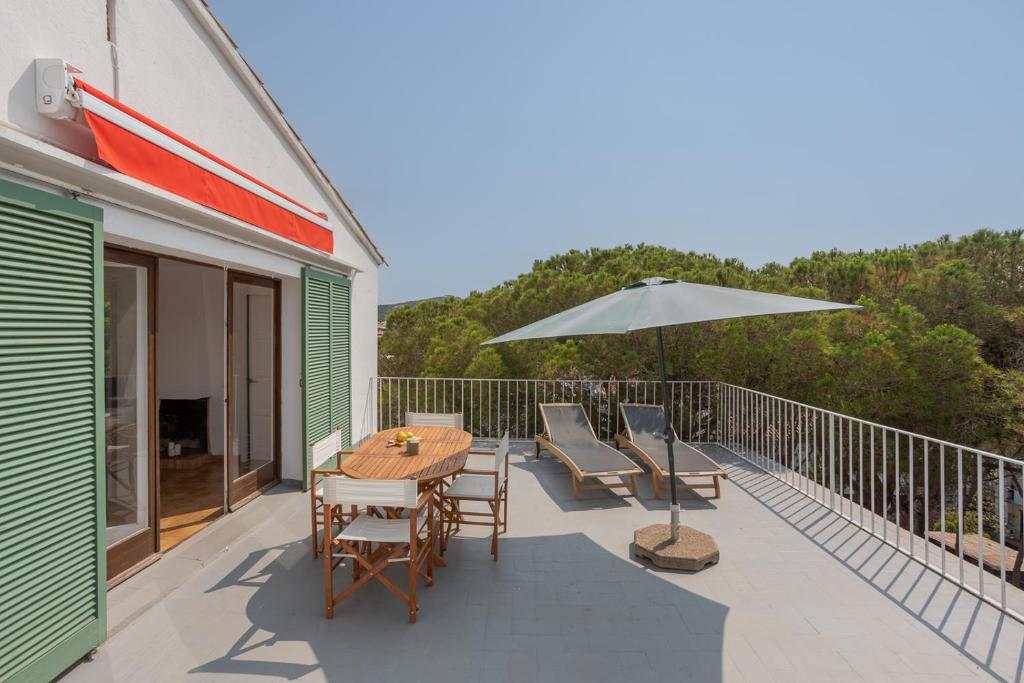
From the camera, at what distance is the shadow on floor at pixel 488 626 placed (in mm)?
2785

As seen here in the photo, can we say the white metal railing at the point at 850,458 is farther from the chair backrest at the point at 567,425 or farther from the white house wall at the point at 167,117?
the white house wall at the point at 167,117

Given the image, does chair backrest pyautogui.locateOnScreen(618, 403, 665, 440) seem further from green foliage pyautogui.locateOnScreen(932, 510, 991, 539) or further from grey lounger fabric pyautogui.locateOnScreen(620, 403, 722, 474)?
green foliage pyautogui.locateOnScreen(932, 510, 991, 539)

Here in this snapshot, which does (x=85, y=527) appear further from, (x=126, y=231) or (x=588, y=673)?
(x=588, y=673)

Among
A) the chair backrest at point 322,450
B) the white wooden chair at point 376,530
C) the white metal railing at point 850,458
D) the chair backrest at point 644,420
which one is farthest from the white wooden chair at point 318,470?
the chair backrest at point 644,420

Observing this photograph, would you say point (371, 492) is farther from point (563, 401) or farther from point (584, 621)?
point (563, 401)

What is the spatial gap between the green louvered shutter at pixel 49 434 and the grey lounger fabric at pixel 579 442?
4397 millimetres

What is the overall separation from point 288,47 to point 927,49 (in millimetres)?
9721

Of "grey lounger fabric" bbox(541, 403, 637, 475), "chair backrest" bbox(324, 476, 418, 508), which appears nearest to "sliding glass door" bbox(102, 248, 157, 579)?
"chair backrest" bbox(324, 476, 418, 508)

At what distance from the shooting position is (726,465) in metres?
7.12

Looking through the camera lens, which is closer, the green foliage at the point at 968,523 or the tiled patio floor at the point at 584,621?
the tiled patio floor at the point at 584,621

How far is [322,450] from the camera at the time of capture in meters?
4.44

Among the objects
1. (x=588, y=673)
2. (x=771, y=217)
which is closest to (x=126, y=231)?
(x=588, y=673)

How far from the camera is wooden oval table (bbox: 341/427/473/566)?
3.80m

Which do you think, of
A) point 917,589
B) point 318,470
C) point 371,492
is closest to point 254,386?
point 318,470
